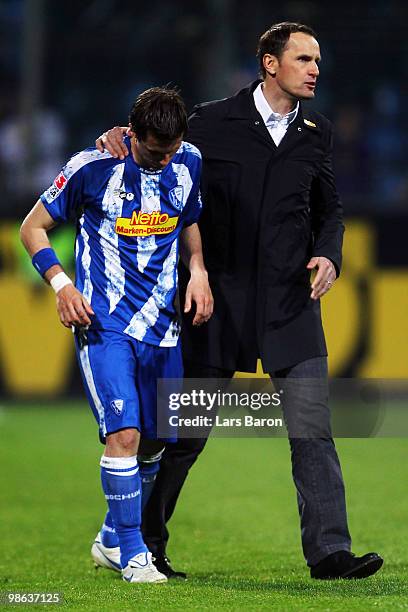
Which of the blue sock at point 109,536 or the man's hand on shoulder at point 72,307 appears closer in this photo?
the man's hand on shoulder at point 72,307

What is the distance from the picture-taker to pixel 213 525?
8.18 metres

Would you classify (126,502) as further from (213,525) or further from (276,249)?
(213,525)

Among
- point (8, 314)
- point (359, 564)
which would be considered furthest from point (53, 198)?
point (8, 314)

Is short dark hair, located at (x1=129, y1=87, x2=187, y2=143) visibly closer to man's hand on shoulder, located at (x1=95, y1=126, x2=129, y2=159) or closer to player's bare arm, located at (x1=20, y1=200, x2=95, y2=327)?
man's hand on shoulder, located at (x1=95, y1=126, x2=129, y2=159)

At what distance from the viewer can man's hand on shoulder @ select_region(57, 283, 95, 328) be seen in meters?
5.70

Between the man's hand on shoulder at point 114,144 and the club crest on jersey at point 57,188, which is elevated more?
the man's hand on shoulder at point 114,144

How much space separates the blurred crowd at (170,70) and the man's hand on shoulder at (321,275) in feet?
30.4

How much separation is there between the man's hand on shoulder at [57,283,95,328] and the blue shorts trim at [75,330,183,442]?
14 centimetres

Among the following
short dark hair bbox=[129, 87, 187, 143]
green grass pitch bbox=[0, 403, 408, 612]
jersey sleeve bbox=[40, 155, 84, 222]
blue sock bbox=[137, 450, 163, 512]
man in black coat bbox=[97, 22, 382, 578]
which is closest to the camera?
green grass pitch bbox=[0, 403, 408, 612]

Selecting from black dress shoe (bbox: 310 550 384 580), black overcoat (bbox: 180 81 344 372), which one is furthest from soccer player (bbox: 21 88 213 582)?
black dress shoe (bbox: 310 550 384 580)

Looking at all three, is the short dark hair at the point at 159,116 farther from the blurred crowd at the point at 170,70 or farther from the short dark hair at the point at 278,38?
the blurred crowd at the point at 170,70

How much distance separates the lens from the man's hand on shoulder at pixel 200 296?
5.93 meters

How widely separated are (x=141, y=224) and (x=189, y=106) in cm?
1018

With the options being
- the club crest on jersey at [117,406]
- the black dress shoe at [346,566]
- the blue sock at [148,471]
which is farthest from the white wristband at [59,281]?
the black dress shoe at [346,566]
